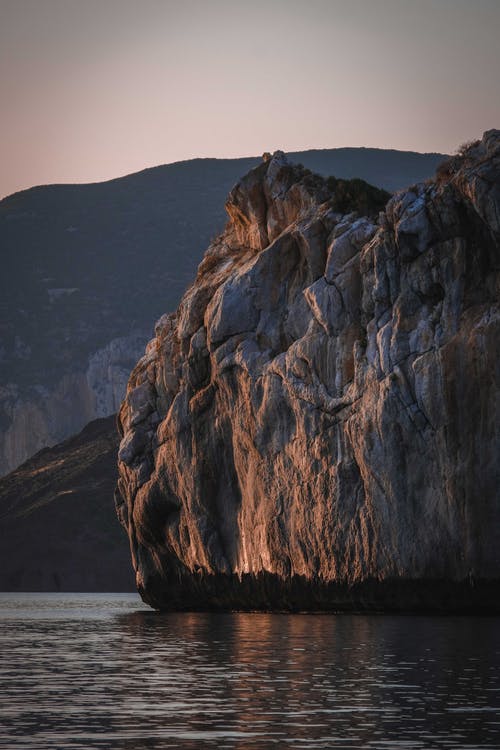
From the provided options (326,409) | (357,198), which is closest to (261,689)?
(326,409)

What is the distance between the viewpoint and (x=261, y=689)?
31.8 metres

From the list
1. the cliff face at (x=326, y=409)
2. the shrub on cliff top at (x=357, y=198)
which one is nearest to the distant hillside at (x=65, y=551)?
the cliff face at (x=326, y=409)

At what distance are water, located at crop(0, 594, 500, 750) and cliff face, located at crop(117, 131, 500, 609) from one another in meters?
6.36

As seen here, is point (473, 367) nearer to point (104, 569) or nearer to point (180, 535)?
point (180, 535)

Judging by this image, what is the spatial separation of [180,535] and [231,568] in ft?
19.6

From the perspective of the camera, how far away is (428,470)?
59750mm

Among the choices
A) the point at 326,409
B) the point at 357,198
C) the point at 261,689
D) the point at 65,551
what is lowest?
the point at 261,689

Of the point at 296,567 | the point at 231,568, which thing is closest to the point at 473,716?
the point at 296,567

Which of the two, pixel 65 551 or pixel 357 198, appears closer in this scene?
pixel 357 198

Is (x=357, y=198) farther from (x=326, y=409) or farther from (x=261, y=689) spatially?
(x=261, y=689)

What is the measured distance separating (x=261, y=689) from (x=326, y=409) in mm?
35460

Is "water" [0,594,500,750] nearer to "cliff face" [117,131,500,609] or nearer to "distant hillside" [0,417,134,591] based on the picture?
Result: "cliff face" [117,131,500,609]

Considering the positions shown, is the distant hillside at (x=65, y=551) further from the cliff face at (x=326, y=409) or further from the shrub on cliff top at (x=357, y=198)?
the shrub on cliff top at (x=357, y=198)

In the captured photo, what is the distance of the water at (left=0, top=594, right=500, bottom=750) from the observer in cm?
2433
